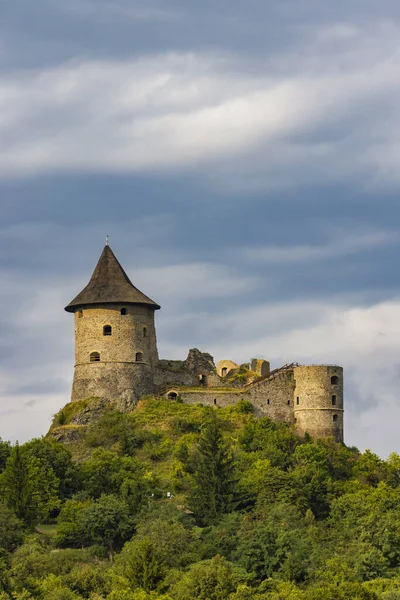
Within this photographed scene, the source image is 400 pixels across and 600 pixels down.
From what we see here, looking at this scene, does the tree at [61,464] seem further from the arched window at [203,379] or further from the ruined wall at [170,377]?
the arched window at [203,379]

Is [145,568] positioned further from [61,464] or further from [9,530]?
[61,464]

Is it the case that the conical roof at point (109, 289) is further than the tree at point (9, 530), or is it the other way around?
the conical roof at point (109, 289)

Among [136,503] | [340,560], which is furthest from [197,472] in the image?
[340,560]

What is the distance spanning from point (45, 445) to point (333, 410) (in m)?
16.3

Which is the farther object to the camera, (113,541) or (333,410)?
(333,410)

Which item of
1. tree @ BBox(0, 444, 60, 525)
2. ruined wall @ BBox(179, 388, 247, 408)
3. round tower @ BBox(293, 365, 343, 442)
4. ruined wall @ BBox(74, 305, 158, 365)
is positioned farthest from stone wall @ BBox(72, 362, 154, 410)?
round tower @ BBox(293, 365, 343, 442)

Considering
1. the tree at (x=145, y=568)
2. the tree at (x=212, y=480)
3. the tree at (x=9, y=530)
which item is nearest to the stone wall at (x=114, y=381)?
the tree at (x=212, y=480)

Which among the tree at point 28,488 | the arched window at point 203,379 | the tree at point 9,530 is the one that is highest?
the arched window at point 203,379

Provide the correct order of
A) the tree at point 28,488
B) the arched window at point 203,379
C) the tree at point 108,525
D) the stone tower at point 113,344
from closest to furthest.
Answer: the tree at point 108,525 < the tree at point 28,488 < the stone tower at point 113,344 < the arched window at point 203,379

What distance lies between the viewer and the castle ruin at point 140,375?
347 ft

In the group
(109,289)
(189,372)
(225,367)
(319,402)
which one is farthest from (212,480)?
(225,367)

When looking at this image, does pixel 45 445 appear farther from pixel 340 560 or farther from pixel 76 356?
pixel 340 560

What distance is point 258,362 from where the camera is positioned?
111 meters

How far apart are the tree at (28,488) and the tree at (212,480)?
7.27 meters
